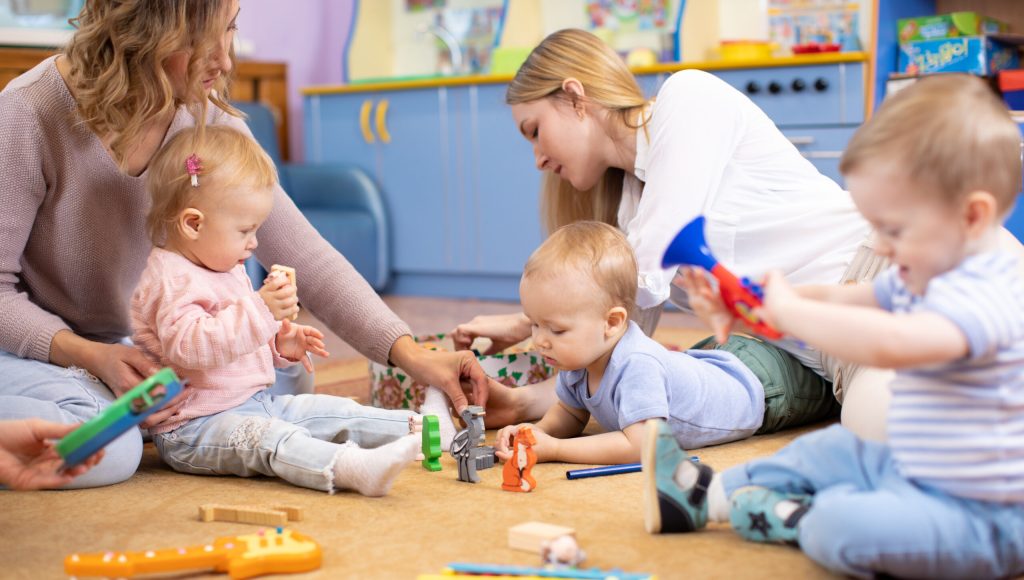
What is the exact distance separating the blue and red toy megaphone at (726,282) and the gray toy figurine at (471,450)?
1.38ft

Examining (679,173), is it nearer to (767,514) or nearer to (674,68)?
(767,514)

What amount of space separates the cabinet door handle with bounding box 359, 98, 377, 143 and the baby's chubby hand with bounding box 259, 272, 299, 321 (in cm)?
261

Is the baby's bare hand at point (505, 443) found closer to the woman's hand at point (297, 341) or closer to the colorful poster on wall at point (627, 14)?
the woman's hand at point (297, 341)

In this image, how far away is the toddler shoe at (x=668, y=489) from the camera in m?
1.16

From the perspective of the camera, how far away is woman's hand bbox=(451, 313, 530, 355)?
1.82 m

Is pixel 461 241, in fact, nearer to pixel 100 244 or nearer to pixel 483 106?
pixel 483 106

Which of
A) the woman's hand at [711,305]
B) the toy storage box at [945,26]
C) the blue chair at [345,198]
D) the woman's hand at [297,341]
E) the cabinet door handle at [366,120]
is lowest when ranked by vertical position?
the blue chair at [345,198]

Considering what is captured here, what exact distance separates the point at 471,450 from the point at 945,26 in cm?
213

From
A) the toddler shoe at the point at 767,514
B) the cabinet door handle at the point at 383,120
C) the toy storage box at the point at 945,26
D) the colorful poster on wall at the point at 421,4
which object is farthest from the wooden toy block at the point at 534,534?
the colorful poster on wall at the point at 421,4

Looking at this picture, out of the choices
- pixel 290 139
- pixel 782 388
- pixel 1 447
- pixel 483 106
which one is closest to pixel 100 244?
pixel 1 447

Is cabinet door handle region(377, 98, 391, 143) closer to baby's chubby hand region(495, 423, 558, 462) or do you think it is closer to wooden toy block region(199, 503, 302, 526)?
baby's chubby hand region(495, 423, 558, 462)

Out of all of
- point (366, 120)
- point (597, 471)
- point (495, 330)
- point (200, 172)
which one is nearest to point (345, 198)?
point (366, 120)

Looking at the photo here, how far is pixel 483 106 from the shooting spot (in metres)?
3.70

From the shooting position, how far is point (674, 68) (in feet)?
10.4
